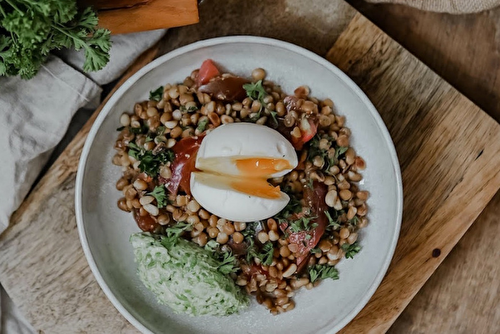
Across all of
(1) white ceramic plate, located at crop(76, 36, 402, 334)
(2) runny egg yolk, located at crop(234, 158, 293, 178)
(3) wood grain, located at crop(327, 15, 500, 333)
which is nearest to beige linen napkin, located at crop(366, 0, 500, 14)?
(3) wood grain, located at crop(327, 15, 500, 333)

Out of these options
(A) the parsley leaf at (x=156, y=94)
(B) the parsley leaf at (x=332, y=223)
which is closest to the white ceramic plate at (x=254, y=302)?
(A) the parsley leaf at (x=156, y=94)

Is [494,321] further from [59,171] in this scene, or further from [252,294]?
[59,171]

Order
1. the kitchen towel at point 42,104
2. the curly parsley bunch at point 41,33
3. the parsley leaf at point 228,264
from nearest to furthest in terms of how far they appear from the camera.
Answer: the curly parsley bunch at point 41,33 → the parsley leaf at point 228,264 → the kitchen towel at point 42,104

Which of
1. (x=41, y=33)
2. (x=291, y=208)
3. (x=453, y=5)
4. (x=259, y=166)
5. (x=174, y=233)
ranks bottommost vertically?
(x=174, y=233)

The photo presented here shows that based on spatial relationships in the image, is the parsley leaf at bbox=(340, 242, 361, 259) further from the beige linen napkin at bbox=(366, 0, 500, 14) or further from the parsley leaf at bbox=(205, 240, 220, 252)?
the beige linen napkin at bbox=(366, 0, 500, 14)

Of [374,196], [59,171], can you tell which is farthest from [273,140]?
[59,171]

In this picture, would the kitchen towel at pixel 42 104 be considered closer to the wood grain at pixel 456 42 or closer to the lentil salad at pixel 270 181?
the lentil salad at pixel 270 181

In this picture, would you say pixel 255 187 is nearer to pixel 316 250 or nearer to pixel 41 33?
pixel 316 250

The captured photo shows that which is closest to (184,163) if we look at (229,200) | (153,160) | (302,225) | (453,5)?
(153,160)
